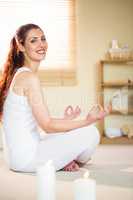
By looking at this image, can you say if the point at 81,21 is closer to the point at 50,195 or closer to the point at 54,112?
the point at 54,112

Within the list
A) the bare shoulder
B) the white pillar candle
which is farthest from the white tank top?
the white pillar candle

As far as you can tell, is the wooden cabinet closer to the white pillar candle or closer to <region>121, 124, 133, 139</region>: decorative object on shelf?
<region>121, 124, 133, 139</region>: decorative object on shelf

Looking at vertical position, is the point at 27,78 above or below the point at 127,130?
above

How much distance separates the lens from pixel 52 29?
800 millimetres

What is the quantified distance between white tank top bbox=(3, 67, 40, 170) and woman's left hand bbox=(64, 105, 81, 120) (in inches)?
2.8

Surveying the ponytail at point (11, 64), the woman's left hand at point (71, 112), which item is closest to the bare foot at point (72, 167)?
the woman's left hand at point (71, 112)

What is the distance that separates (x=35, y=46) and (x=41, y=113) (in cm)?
14

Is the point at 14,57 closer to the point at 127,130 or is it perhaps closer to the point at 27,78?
the point at 27,78

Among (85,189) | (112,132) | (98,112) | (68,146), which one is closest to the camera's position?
(85,189)

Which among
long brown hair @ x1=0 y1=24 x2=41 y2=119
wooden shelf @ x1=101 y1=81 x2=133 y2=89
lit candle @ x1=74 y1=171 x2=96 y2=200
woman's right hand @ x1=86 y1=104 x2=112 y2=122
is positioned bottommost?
lit candle @ x1=74 y1=171 x2=96 y2=200

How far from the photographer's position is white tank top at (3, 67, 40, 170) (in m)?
0.80

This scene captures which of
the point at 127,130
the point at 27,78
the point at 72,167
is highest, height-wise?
the point at 27,78

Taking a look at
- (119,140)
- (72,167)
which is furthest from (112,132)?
(72,167)

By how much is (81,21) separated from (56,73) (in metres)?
0.14
